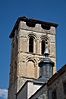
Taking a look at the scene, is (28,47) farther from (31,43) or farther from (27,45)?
(31,43)

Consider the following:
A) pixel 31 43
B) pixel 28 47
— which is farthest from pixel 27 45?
pixel 31 43

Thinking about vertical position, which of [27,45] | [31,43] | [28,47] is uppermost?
[31,43]

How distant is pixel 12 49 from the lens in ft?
175

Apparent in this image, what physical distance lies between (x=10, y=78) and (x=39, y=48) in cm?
660

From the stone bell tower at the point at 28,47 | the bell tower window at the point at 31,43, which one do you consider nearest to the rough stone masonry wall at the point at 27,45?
the stone bell tower at the point at 28,47

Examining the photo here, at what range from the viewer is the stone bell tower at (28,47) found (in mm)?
46594

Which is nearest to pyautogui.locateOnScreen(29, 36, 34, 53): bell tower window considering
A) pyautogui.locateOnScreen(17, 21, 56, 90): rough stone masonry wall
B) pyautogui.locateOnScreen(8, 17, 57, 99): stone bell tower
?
pyautogui.locateOnScreen(8, 17, 57, 99): stone bell tower

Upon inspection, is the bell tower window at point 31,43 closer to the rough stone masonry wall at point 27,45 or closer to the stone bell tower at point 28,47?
the stone bell tower at point 28,47

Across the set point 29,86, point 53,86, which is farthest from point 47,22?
point 53,86

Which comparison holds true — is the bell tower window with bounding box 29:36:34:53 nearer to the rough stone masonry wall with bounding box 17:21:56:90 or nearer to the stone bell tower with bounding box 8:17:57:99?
the stone bell tower with bounding box 8:17:57:99

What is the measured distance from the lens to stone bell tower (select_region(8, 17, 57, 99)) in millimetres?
46594

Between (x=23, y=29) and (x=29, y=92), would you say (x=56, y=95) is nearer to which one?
(x=29, y=92)

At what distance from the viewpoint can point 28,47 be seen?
4847cm

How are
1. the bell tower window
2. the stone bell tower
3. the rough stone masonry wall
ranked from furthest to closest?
the bell tower window
the rough stone masonry wall
the stone bell tower
